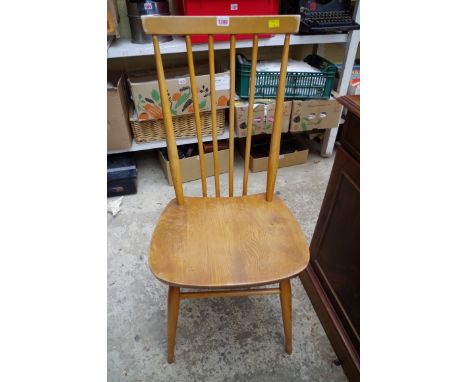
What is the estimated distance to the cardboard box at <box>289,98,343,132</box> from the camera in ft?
5.63

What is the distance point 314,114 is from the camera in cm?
177

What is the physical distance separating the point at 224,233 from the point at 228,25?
0.60 meters

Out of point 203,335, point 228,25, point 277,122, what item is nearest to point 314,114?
point 277,122

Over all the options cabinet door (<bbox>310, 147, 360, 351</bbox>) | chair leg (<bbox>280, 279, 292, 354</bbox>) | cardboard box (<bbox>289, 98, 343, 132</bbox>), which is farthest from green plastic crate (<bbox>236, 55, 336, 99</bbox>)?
chair leg (<bbox>280, 279, 292, 354</bbox>)

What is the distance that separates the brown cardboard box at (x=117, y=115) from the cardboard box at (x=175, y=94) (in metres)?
0.07

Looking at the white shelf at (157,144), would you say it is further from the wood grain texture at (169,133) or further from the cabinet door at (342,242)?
the cabinet door at (342,242)

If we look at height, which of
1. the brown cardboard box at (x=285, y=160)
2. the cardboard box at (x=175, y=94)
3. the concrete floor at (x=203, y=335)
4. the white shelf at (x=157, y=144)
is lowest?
the concrete floor at (x=203, y=335)

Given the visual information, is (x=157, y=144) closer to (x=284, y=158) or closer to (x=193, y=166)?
(x=193, y=166)

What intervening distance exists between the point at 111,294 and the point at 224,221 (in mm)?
682

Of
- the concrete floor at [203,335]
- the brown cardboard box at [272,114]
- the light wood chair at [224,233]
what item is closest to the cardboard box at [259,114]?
the brown cardboard box at [272,114]

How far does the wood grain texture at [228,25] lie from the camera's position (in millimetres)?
800

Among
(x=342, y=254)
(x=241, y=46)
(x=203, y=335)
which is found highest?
(x=241, y=46)

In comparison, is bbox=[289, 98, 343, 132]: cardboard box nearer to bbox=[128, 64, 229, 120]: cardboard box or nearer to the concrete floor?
bbox=[128, 64, 229, 120]: cardboard box

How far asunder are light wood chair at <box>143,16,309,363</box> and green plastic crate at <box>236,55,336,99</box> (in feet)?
2.51
